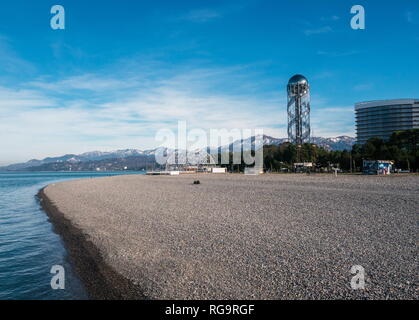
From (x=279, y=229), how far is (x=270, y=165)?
86.7m

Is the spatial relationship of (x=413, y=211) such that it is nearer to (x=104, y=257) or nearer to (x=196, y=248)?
(x=196, y=248)

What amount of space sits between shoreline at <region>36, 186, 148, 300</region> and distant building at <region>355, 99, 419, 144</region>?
161 m

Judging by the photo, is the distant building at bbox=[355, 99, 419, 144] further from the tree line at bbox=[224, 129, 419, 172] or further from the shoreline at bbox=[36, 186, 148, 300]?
the shoreline at bbox=[36, 186, 148, 300]

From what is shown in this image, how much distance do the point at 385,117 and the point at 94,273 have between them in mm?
171610

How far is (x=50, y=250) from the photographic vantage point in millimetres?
13664

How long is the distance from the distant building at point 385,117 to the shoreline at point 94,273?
6334 inches

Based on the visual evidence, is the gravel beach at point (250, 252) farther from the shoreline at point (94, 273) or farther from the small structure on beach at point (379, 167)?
the small structure on beach at point (379, 167)

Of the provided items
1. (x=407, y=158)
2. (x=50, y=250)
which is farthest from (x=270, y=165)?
(x=50, y=250)

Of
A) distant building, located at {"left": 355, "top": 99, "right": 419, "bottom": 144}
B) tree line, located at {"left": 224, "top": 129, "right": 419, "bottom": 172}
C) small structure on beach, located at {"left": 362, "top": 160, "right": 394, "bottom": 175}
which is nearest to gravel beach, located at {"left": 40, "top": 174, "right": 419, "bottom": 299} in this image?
small structure on beach, located at {"left": 362, "top": 160, "right": 394, "bottom": 175}

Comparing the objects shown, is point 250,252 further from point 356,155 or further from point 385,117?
point 385,117

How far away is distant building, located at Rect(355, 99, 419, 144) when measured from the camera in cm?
15112

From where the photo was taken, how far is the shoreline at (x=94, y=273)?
27.7 ft
